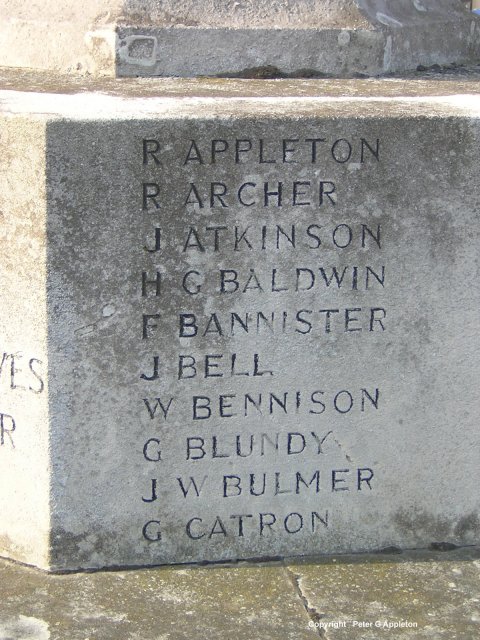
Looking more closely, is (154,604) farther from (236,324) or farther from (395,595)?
Answer: (236,324)

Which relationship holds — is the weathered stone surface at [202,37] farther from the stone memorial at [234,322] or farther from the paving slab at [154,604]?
the paving slab at [154,604]

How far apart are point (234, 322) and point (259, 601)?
0.83 m

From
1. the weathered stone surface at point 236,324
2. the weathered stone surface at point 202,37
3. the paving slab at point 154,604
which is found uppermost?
the weathered stone surface at point 202,37

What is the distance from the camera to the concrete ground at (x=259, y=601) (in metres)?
3.31

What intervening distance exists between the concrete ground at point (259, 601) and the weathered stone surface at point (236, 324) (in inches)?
3.5

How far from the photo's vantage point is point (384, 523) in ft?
12.6

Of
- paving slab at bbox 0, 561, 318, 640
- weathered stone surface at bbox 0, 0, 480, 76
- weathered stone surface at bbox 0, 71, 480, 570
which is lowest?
paving slab at bbox 0, 561, 318, 640

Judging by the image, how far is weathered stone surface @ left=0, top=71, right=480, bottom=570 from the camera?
3.42 m

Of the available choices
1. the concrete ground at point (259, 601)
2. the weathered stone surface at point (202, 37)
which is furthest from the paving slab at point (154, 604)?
the weathered stone surface at point (202, 37)

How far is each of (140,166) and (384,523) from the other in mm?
1401

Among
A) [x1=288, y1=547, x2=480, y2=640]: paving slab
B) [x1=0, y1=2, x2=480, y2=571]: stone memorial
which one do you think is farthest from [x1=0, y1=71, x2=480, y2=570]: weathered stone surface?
[x1=288, y1=547, x2=480, y2=640]: paving slab

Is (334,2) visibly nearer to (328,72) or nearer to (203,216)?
(328,72)

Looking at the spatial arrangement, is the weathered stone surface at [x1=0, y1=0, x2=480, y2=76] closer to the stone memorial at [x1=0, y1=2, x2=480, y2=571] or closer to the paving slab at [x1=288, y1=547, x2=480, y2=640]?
the stone memorial at [x1=0, y1=2, x2=480, y2=571]

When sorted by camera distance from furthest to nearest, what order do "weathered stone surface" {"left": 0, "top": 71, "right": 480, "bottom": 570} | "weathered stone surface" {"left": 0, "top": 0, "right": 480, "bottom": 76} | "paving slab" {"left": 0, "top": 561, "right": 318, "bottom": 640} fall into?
"weathered stone surface" {"left": 0, "top": 0, "right": 480, "bottom": 76} < "weathered stone surface" {"left": 0, "top": 71, "right": 480, "bottom": 570} < "paving slab" {"left": 0, "top": 561, "right": 318, "bottom": 640}
